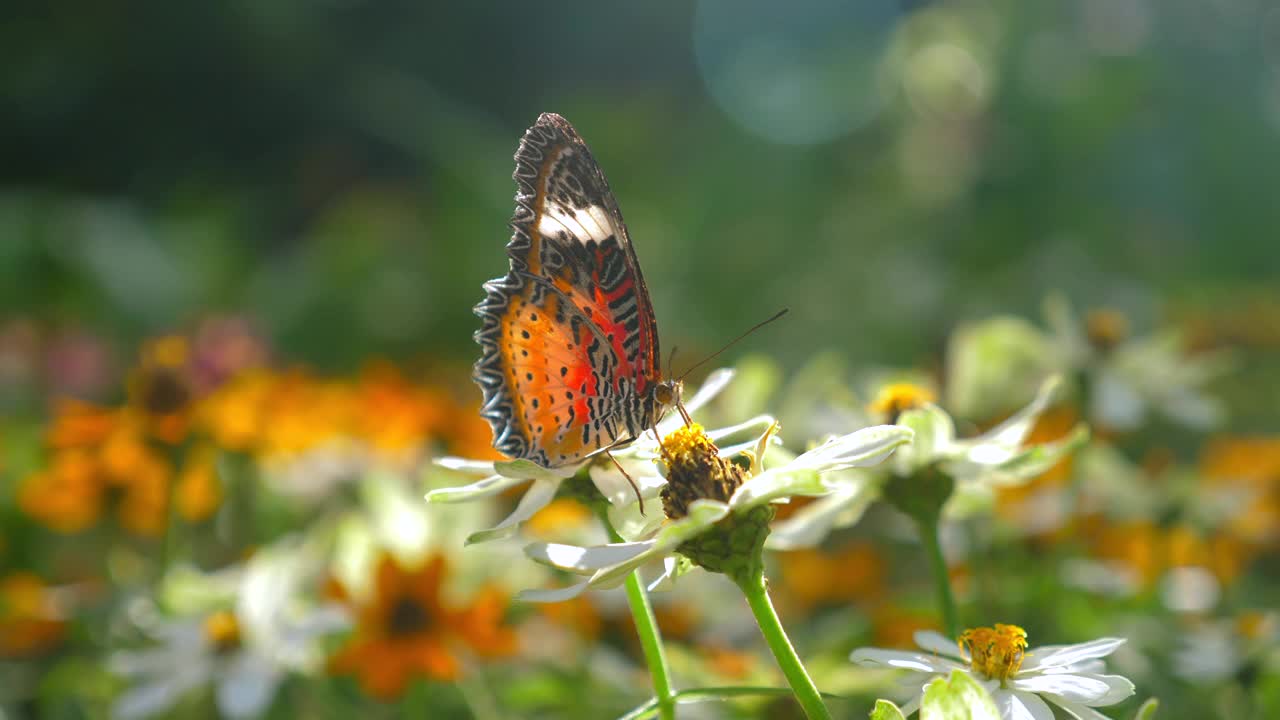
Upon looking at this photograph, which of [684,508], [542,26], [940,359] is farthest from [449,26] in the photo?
[684,508]

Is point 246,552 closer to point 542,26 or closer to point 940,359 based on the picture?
point 940,359

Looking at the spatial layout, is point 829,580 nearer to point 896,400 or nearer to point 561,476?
point 896,400

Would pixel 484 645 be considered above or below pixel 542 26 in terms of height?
below

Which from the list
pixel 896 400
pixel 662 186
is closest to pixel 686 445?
pixel 896 400

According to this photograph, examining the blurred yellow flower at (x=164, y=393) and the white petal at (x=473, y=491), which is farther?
the blurred yellow flower at (x=164, y=393)

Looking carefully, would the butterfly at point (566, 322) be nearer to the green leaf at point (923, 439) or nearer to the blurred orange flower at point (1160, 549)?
the green leaf at point (923, 439)

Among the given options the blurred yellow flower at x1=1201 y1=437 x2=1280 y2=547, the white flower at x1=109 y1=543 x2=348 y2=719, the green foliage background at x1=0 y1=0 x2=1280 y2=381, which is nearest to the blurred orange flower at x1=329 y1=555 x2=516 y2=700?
the white flower at x1=109 y1=543 x2=348 y2=719

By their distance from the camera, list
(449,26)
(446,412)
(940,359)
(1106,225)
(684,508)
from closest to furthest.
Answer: (684,508), (446,412), (940,359), (1106,225), (449,26)

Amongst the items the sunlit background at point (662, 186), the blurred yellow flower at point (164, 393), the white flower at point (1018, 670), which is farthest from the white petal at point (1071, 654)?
the sunlit background at point (662, 186)
